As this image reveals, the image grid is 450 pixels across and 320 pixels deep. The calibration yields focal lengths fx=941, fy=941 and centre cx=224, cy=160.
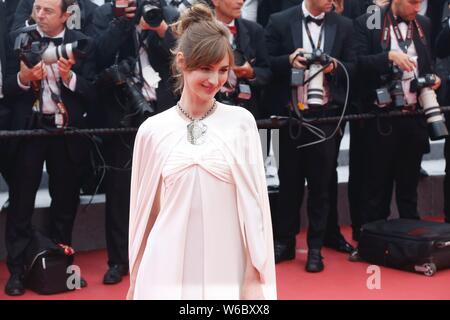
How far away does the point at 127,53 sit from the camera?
6.07m

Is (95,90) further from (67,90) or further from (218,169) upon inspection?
(218,169)

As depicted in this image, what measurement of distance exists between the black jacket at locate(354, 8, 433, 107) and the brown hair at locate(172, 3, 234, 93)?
3.49 metres

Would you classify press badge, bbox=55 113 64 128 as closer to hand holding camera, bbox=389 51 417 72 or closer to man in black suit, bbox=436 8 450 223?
hand holding camera, bbox=389 51 417 72

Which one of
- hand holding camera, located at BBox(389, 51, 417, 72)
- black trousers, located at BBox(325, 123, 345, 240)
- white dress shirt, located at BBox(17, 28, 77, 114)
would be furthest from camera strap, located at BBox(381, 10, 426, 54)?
white dress shirt, located at BBox(17, 28, 77, 114)

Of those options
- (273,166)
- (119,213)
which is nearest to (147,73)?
(119,213)

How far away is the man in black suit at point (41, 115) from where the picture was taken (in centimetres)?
577

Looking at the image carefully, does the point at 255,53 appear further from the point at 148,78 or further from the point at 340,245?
the point at 340,245

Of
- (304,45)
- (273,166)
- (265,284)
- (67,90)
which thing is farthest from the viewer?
(273,166)

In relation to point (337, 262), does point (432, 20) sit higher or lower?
higher

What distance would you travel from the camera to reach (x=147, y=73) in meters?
6.02

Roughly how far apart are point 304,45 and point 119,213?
1.70 m

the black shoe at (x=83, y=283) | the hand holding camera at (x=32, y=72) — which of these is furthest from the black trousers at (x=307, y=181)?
the hand holding camera at (x=32, y=72)

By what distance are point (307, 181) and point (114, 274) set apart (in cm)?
152

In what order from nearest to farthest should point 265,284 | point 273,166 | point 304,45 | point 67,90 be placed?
point 265,284
point 67,90
point 304,45
point 273,166
